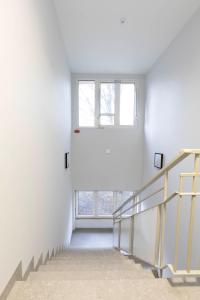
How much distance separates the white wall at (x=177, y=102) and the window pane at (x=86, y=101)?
1713mm

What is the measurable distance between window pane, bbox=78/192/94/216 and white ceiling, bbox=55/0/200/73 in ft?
13.3

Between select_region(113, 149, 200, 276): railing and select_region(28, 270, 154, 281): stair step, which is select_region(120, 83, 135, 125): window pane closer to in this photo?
select_region(113, 149, 200, 276): railing

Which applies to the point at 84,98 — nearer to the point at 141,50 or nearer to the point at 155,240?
the point at 141,50

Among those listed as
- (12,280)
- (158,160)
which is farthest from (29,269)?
(158,160)

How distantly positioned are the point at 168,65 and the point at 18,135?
3.40 metres

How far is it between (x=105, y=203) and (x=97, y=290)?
18.1 ft

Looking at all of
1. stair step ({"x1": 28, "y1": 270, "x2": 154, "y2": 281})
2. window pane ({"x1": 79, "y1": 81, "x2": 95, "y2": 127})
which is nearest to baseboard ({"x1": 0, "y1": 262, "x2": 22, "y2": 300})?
stair step ({"x1": 28, "y1": 270, "x2": 154, "y2": 281})

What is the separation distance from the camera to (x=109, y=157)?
5.87m

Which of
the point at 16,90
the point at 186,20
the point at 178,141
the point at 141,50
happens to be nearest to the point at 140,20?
the point at 186,20

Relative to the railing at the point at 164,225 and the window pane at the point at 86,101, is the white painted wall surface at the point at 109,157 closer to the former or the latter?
the window pane at the point at 86,101

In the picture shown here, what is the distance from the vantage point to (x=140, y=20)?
2.91 m

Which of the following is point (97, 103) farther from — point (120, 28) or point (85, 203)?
point (85, 203)

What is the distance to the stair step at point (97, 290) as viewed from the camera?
3.83ft

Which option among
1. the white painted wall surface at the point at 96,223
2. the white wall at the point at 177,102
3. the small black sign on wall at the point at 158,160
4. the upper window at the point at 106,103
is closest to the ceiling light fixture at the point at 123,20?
the white wall at the point at 177,102
